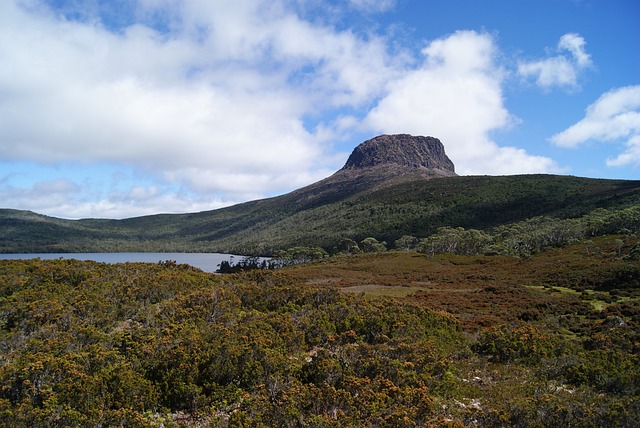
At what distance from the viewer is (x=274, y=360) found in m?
10.8

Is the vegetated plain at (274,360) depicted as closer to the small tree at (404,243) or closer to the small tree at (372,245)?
the small tree at (372,245)

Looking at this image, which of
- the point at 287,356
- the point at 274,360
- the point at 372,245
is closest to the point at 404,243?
the point at 372,245

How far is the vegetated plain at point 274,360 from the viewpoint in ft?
28.0

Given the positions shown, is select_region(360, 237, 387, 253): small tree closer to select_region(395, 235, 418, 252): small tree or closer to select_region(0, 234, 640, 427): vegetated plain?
select_region(395, 235, 418, 252): small tree

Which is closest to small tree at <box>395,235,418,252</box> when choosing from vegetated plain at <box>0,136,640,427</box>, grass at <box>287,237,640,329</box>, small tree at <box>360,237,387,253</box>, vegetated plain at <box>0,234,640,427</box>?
small tree at <box>360,237,387,253</box>

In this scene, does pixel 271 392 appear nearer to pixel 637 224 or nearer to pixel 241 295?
pixel 241 295

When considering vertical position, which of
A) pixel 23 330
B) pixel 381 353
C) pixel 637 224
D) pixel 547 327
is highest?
pixel 637 224

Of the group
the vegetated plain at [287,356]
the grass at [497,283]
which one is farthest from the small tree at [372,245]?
the vegetated plain at [287,356]

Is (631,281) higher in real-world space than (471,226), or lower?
lower

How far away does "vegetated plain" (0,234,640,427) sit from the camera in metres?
8.55

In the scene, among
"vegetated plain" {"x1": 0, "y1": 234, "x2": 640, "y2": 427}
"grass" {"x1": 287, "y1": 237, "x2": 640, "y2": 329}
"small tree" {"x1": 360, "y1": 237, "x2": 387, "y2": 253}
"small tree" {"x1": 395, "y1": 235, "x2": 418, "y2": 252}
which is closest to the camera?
"vegetated plain" {"x1": 0, "y1": 234, "x2": 640, "y2": 427}

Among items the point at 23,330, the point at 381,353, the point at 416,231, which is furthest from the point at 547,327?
the point at 416,231

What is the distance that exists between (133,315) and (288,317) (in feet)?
22.0

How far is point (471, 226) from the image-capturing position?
14512 cm
